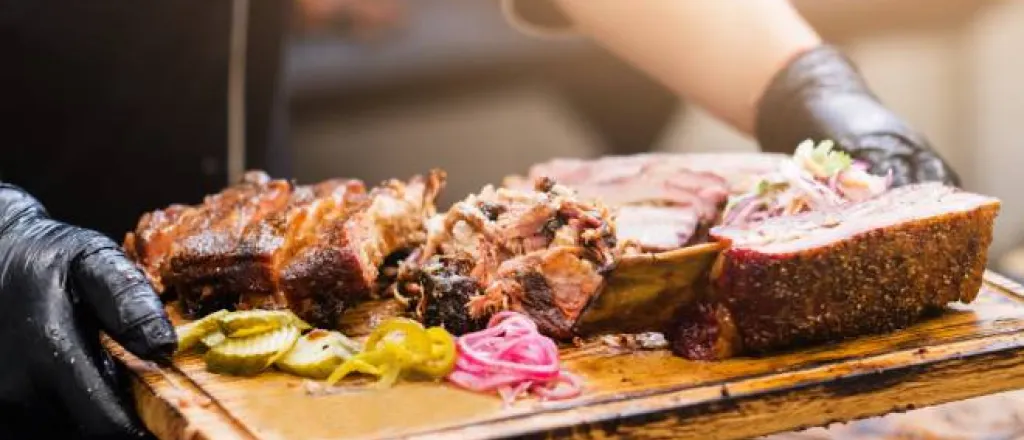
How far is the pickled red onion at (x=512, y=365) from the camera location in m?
2.88

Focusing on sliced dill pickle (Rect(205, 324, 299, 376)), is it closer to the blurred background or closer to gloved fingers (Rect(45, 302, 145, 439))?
gloved fingers (Rect(45, 302, 145, 439))

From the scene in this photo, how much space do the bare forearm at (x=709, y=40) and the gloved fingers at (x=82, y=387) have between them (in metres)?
3.20

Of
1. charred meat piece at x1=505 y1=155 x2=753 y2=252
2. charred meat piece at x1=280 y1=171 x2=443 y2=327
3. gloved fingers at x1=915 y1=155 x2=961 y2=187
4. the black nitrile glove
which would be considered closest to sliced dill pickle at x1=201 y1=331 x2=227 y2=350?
charred meat piece at x1=280 y1=171 x2=443 y2=327

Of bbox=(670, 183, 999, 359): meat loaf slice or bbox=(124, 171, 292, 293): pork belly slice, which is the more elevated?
bbox=(670, 183, 999, 359): meat loaf slice

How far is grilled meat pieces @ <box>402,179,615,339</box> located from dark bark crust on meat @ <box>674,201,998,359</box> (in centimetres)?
31

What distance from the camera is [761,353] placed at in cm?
316

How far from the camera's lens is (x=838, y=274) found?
10.5 feet

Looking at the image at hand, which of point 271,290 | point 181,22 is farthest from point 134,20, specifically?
point 271,290

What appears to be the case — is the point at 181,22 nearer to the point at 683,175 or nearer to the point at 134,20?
the point at 134,20

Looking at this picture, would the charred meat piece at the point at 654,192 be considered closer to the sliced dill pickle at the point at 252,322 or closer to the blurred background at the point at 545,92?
the sliced dill pickle at the point at 252,322

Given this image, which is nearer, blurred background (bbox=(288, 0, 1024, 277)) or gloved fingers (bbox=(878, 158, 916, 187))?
gloved fingers (bbox=(878, 158, 916, 187))

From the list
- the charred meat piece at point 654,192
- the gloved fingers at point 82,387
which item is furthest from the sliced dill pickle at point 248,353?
the charred meat piece at point 654,192

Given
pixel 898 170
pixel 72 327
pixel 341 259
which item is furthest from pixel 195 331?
pixel 898 170

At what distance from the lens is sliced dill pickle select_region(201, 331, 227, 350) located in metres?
3.11
